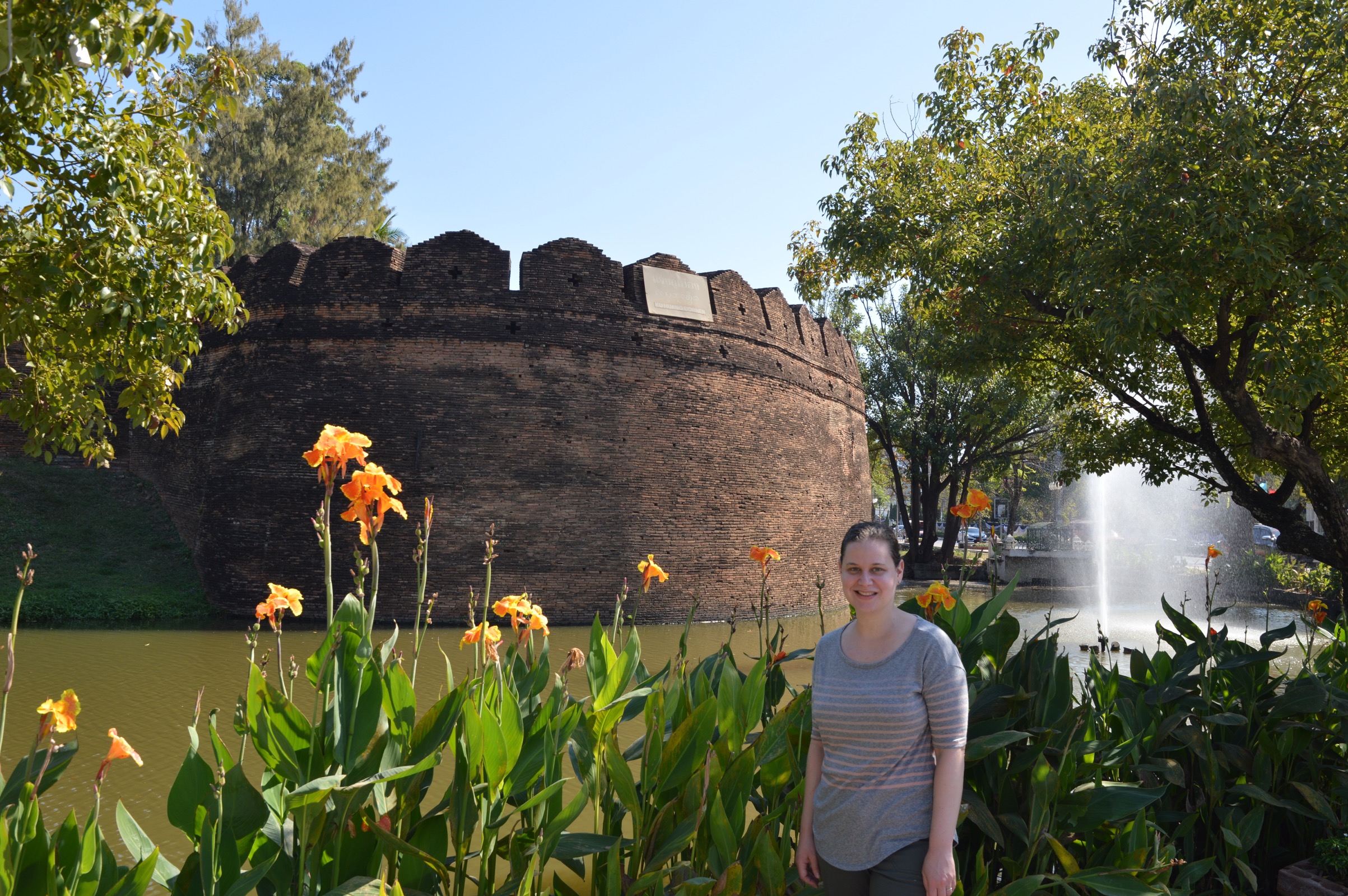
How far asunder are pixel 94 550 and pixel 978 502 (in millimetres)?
14608

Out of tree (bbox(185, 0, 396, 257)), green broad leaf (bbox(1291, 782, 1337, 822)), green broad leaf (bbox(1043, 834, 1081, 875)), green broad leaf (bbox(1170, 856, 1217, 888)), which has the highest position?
tree (bbox(185, 0, 396, 257))

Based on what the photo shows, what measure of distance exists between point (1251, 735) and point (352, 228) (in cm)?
2757

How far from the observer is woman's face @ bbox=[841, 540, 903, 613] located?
209cm

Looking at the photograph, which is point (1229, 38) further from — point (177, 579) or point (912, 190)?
point (177, 579)

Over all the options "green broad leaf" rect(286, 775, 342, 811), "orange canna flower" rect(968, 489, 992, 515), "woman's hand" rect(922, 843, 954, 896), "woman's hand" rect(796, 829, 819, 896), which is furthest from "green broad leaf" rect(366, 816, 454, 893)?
"orange canna flower" rect(968, 489, 992, 515)

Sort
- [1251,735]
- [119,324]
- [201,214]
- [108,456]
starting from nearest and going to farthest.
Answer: [1251,735] < [119,324] < [201,214] < [108,456]

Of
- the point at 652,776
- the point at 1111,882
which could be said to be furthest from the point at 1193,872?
the point at 652,776

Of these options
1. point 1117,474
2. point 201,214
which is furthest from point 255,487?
point 1117,474

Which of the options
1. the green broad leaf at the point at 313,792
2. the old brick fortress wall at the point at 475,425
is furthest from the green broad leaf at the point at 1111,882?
Answer: the old brick fortress wall at the point at 475,425

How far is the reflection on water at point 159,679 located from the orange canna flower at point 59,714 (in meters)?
2.69

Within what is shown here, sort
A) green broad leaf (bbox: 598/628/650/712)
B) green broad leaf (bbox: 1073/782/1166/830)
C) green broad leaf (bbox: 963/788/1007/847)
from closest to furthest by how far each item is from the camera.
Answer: green broad leaf (bbox: 963/788/1007/847)
green broad leaf (bbox: 1073/782/1166/830)
green broad leaf (bbox: 598/628/650/712)

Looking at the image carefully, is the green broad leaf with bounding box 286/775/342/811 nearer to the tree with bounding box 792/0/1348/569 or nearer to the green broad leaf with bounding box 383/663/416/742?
the green broad leaf with bounding box 383/663/416/742

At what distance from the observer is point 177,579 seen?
43.9 ft

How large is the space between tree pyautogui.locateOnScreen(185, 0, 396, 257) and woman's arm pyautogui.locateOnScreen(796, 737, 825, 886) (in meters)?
24.3
